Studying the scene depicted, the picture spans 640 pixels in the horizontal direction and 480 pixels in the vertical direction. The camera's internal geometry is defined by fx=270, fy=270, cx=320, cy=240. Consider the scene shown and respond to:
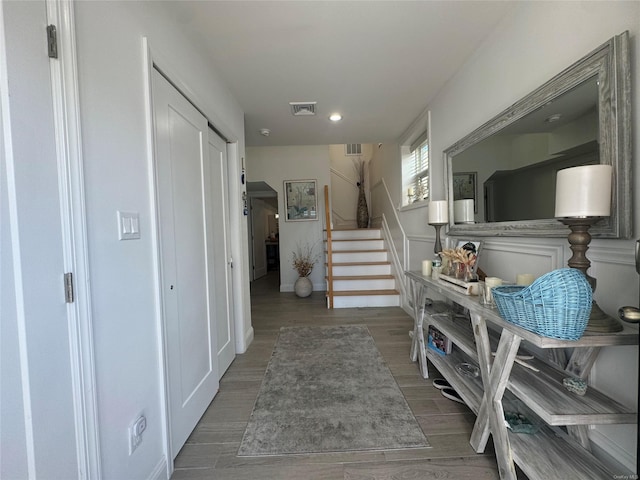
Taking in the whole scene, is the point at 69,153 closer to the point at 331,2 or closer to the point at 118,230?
the point at 118,230

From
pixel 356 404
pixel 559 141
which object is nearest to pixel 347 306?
pixel 356 404

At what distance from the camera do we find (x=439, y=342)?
208 cm

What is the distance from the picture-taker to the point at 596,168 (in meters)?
1.00

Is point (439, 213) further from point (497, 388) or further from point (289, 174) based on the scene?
point (289, 174)

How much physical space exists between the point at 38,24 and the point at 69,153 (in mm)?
359

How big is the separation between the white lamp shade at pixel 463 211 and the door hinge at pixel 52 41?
7.71 feet

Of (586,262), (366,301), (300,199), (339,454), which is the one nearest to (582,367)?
(586,262)

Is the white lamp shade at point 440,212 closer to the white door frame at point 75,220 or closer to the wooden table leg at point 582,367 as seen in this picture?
the wooden table leg at point 582,367

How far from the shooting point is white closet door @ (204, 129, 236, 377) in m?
2.03

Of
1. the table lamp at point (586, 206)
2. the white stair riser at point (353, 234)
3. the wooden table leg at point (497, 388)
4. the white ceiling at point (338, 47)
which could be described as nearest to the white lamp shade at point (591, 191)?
the table lamp at point (586, 206)

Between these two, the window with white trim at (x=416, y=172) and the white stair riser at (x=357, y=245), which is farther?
the white stair riser at (x=357, y=245)

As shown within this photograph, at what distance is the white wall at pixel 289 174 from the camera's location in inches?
209

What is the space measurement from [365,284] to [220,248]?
267 cm

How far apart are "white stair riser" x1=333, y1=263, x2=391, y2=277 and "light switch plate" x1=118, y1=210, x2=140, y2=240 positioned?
3556mm
